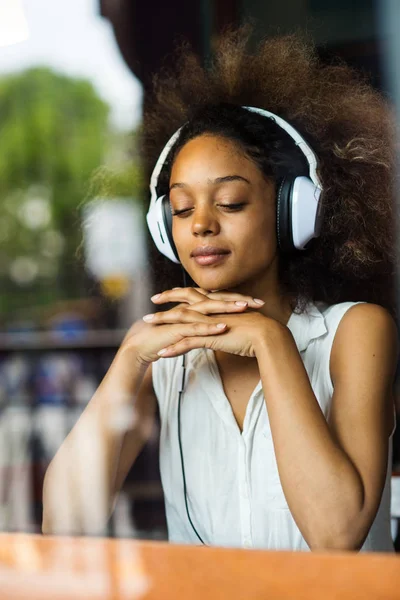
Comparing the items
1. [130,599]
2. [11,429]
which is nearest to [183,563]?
[130,599]

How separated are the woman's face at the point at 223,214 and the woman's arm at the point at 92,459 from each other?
0.22 m

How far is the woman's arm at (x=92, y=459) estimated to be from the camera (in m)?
1.17

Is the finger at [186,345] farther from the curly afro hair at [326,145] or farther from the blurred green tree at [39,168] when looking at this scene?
the blurred green tree at [39,168]

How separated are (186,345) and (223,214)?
0.21m

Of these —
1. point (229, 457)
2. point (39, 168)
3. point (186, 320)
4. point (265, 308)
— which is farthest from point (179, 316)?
point (39, 168)

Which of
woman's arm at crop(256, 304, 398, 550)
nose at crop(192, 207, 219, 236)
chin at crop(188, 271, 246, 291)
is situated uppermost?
nose at crop(192, 207, 219, 236)

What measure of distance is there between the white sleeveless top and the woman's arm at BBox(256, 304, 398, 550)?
0.12 feet

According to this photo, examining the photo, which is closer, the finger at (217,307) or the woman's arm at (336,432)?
the woman's arm at (336,432)

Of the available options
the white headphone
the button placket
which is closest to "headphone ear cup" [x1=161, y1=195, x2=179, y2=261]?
the white headphone

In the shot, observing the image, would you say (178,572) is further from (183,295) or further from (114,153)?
(114,153)

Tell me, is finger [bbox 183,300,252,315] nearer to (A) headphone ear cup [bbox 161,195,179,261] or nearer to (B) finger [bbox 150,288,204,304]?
(B) finger [bbox 150,288,204,304]

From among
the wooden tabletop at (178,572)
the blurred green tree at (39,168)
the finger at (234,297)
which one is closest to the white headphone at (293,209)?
the finger at (234,297)

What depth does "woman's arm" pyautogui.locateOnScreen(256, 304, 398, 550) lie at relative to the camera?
0.96m

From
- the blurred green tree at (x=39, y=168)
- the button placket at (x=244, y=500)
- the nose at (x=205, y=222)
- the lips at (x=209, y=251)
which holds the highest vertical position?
the blurred green tree at (x=39, y=168)
